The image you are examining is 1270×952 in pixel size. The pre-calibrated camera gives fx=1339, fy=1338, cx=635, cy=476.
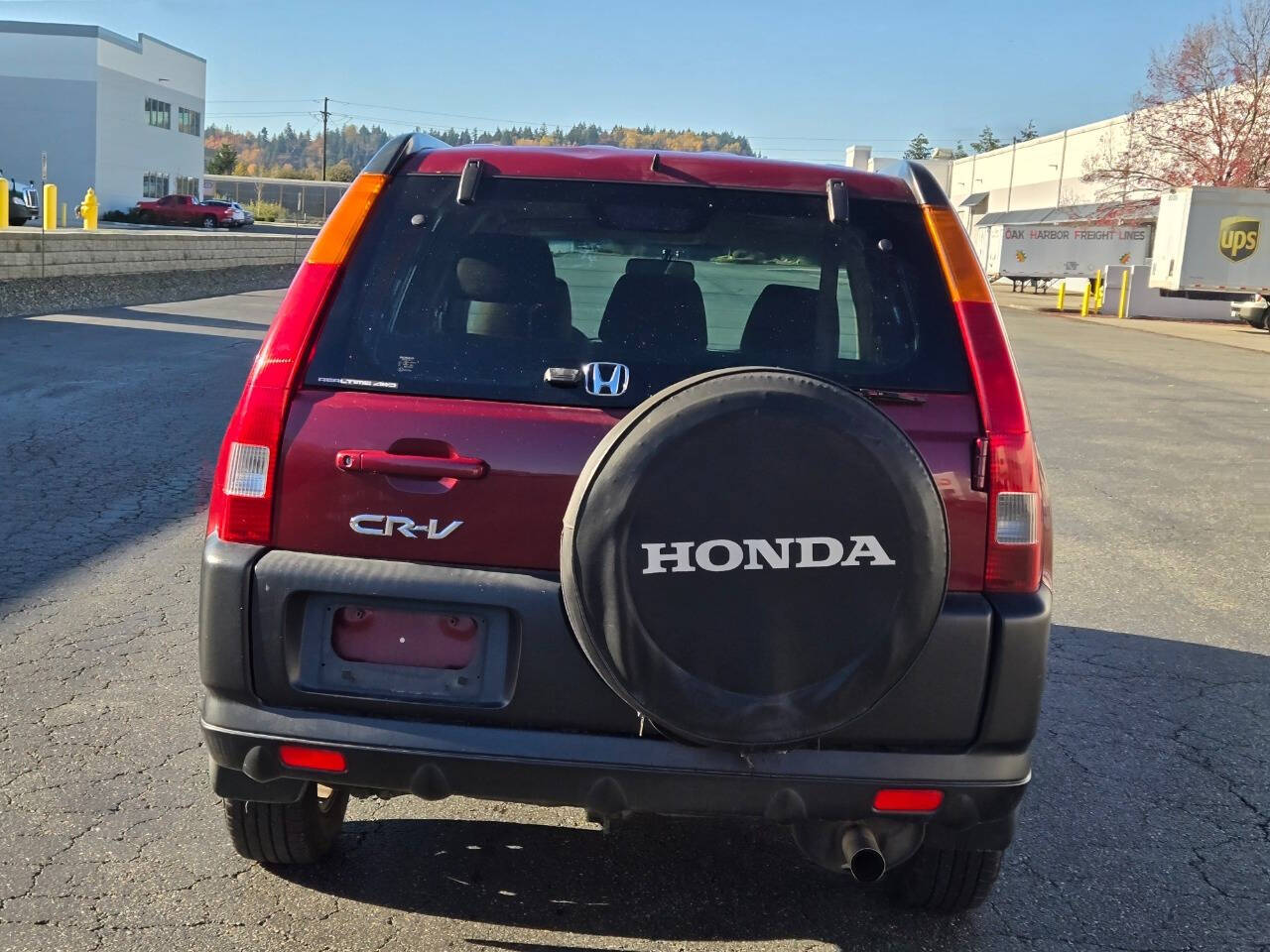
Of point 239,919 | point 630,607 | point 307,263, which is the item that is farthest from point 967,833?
point 307,263

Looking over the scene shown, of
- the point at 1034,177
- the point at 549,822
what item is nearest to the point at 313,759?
the point at 549,822

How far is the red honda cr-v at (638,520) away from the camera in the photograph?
262 cm

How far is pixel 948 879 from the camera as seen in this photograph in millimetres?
3354

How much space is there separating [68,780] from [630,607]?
2.33m

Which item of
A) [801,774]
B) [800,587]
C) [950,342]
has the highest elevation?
[950,342]

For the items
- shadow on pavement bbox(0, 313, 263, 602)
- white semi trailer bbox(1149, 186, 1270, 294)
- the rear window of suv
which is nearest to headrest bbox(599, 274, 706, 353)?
the rear window of suv

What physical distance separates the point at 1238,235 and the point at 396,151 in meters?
33.9

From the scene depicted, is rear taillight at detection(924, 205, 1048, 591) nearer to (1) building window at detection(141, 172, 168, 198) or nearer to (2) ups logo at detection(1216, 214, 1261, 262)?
(2) ups logo at detection(1216, 214, 1261, 262)

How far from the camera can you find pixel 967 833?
9.90ft

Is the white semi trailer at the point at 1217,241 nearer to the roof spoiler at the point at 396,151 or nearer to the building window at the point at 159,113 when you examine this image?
the roof spoiler at the point at 396,151

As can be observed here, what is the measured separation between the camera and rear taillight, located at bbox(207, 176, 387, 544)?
2.92 metres

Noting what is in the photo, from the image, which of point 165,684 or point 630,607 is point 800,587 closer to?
point 630,607

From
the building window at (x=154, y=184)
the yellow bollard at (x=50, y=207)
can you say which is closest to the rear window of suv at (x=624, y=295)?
the yellow bollard at (x=50, y=207)

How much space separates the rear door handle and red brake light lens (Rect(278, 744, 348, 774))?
61 centimetres
